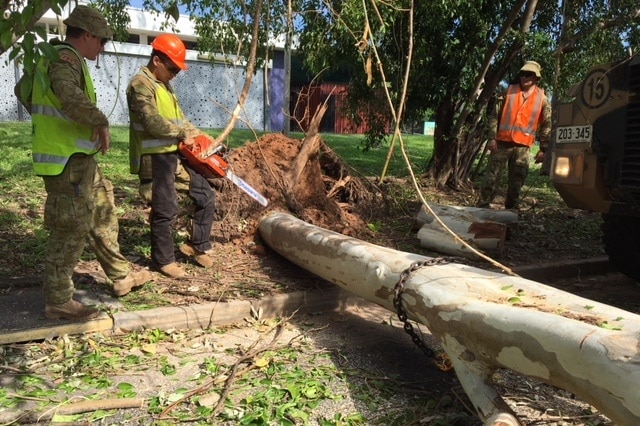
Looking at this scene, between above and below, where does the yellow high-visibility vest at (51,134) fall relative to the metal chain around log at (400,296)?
above

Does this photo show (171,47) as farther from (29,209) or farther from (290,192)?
(29,209)

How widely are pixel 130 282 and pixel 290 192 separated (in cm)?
227

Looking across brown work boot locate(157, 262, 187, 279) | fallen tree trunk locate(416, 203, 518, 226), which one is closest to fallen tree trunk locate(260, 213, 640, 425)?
brown work boot locate(157, 262, 187, 279)

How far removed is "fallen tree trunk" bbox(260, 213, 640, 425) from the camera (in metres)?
2.22

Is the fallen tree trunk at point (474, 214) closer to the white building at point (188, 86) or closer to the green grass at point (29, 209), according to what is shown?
the green grass at point (29, 209)

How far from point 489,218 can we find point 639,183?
260 cm

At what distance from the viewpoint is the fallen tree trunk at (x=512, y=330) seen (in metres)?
2.22

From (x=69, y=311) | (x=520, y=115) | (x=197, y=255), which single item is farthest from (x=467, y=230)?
(x=69, y=311)

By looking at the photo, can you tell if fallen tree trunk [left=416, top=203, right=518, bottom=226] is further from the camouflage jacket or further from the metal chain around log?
the camouflage jacket

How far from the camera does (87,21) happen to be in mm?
3721

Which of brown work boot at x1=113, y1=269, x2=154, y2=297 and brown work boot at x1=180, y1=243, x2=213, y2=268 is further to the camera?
brown work boot at x1=180, y1=243, x2=213, y2=268

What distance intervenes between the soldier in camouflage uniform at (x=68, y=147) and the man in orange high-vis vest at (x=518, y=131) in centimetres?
501

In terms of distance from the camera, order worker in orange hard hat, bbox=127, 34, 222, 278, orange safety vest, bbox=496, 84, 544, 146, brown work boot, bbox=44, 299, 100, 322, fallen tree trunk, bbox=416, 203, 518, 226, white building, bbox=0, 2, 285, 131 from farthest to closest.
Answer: white building, bbox=0, 2, 285, 131
orange safety vest, bbox=496, 84, 544, 146
fallen tree trunk, bbox=416, 203, 518, 226
worker in orange hard hat, bbox=127, 34, 222, 278
brown work boot, bbox=44, 299, 100, 322

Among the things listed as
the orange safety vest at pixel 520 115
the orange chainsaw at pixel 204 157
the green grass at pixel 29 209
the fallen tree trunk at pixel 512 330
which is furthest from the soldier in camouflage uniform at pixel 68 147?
the orange safety vest at pixel 520 115
